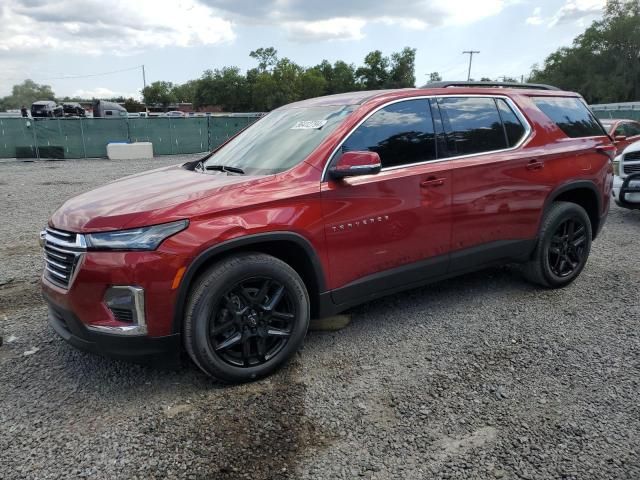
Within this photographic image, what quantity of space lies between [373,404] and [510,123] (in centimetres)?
278

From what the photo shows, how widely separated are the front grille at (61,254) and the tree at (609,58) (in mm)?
68472

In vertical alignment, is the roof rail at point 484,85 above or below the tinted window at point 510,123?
above

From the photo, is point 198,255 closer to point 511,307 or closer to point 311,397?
point 311,397

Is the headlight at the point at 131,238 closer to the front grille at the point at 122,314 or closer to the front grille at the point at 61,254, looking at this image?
the front grille at the point at 61,254

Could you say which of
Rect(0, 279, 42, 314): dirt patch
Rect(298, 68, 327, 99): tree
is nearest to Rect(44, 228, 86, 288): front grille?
Rect(0, 279, 42, 314): dirt patch

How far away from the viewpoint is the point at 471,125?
4.07m

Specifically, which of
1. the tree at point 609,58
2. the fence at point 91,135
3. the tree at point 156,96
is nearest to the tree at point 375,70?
the tree at point 609,58

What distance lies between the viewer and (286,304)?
3230 mm

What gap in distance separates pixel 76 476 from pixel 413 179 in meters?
2.74

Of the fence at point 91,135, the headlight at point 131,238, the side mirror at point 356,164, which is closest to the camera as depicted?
the headlight at point 131,238

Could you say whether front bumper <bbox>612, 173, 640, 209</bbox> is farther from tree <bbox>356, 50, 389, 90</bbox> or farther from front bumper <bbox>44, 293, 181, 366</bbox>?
tree <bbox>356, 50, 389, 90</bbox>

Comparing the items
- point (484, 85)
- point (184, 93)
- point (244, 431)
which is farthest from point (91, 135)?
point (184, 93)

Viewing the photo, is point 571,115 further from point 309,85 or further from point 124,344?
point 309,85

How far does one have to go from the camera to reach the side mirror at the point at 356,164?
3.17 meters
